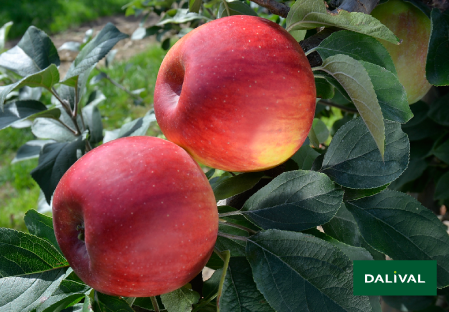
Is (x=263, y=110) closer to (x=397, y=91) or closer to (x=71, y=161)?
(x=397, y=91)

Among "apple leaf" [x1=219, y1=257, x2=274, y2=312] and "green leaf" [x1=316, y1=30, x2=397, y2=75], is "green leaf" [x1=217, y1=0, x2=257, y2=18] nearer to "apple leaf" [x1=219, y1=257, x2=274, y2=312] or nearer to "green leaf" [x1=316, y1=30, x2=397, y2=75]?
"green leaf" [x1=316, y1=30, x2=397, y2=75]

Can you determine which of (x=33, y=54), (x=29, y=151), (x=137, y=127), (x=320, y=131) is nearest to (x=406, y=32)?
(x=320, y=131)

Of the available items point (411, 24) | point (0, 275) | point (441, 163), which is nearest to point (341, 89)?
point (411, 24)

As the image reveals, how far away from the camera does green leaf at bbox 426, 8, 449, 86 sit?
66cm

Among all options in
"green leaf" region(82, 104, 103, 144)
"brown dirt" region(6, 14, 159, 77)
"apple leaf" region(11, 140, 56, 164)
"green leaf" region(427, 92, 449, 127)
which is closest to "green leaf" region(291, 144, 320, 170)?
"green leaf" region(427, 92, 449, 127)

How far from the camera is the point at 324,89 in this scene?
698 mm

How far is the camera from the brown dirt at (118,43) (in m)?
3.99

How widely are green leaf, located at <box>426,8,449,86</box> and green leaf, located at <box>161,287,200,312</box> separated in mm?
541

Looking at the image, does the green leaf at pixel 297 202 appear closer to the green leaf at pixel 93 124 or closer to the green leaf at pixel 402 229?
the green leaf at pixel 402 229

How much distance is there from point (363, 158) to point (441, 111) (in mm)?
637

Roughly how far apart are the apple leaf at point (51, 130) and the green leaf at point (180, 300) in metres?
0.67

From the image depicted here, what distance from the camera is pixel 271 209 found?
1.93ft

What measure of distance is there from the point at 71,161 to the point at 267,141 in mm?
557

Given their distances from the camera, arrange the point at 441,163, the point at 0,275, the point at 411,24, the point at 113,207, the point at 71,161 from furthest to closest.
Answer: the point at 441,163 < the point at 71,161 < the point at 411,24 < the point at 0,275 < the point at 113,207
